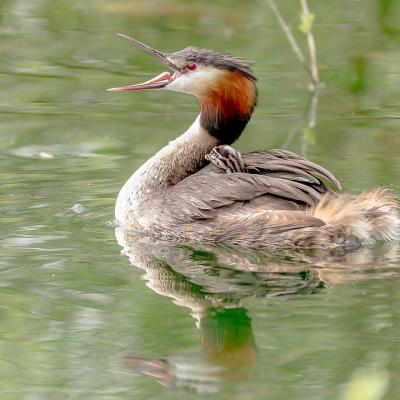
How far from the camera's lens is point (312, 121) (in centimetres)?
1007

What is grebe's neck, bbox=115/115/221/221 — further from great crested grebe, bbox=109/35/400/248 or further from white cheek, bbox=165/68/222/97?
white cheek, bbox=165/68/222/97

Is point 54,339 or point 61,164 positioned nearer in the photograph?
point 54,339

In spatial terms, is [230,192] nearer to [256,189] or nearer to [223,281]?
[256,189]

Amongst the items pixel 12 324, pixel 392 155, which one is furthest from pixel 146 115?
pixel 12 324

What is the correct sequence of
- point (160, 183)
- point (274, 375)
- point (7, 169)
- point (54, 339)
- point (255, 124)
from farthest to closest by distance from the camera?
point (255, 124) → point (7, 169) → point (160, 183) → point (54, 339) → point (274, 375)

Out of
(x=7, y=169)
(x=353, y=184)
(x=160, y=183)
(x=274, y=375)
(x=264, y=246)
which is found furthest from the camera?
(x=7, y=169)

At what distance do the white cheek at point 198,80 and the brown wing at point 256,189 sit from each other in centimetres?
57

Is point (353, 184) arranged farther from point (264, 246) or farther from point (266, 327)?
point (266, 327)

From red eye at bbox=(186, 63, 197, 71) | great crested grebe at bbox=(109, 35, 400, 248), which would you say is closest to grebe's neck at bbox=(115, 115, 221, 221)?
great crested grebe at bbox=(109, 35, 400, 248)

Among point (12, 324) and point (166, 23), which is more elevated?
point (166, 23)

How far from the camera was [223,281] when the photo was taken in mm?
6207

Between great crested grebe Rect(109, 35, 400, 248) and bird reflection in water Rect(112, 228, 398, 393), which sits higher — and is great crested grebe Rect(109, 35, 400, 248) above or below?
above

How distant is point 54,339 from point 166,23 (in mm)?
8441

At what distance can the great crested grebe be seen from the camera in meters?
6.68
